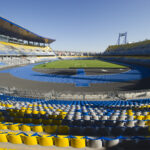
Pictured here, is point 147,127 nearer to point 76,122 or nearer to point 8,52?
point 76,122

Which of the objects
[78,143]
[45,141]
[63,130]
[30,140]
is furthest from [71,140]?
[30,140]

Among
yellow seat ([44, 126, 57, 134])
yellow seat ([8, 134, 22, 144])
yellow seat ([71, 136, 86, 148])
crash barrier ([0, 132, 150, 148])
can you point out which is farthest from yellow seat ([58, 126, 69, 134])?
yellow seat ([8, 134, 22, 144])

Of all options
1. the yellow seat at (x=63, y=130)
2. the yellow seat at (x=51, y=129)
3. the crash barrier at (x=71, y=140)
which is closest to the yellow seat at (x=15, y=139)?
the crash barrier at (x=71, y=140)

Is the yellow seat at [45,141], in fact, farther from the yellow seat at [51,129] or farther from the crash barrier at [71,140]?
the yellow seat at [51,129]

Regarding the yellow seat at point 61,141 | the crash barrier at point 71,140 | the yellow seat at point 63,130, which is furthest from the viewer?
the yellow seat at point 63,130

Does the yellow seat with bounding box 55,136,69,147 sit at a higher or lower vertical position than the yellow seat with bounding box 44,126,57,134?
higher

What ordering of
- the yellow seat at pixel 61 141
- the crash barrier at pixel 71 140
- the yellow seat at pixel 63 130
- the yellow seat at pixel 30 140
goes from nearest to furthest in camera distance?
1. the crash barrier at pixel 71 140
2. the yellow seat at pixel 61 141
3. the yellow seat at pixel 30 140
4. the yellow seat at pixel 63 130

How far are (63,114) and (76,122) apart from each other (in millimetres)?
1439

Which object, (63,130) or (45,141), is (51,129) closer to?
(63,130)

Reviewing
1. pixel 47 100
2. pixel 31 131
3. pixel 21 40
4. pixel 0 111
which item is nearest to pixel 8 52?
pixel 21 40

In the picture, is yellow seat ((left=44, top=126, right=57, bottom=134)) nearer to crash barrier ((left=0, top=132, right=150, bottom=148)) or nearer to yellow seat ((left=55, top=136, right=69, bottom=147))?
crash barrier ((left=0, top=132, right=150, bottom=148))

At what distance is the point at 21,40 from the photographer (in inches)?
3002

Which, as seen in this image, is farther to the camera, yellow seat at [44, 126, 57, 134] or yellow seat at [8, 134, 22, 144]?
Result: yellow seat at [44, 126, 57, 134]

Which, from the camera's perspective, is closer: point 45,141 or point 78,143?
point 78,143
